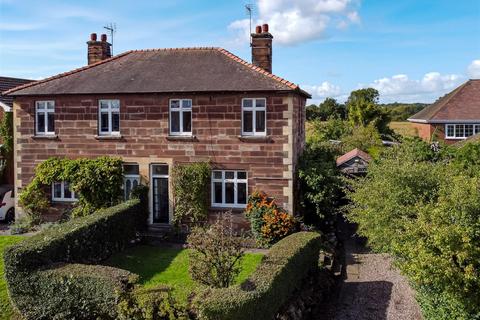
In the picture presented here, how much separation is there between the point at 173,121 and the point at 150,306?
1125 centimetres

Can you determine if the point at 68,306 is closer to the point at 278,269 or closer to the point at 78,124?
the point at 278,269

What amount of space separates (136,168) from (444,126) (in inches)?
1178

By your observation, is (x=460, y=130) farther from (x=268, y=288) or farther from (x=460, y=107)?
(x=268, y=288)

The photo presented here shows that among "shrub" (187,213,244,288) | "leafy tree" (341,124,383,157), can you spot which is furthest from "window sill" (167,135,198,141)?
"leafy tree" (341,124,383,157)

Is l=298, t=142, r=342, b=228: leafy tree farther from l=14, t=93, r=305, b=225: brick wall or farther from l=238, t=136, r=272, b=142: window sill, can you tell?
l=238, t=136, r=272, b=142: window sill

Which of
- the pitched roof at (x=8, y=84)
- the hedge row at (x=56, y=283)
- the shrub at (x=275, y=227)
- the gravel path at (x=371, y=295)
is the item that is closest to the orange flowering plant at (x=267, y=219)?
the shrub at (x=275, y=227)

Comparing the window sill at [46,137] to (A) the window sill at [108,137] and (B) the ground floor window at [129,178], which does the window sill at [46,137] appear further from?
(B) the ground floor window at [129,178]

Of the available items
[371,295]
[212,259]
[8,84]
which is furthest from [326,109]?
[212,259]

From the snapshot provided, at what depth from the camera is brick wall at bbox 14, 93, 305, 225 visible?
19500 millimetres

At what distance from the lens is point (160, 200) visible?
21266 mm

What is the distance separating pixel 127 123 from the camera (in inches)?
819

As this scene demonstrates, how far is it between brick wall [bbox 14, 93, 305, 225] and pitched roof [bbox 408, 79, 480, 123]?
2381 cm

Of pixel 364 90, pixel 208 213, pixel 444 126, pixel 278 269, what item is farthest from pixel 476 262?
pixel 364 90

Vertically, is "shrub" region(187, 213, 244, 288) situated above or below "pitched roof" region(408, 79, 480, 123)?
below
